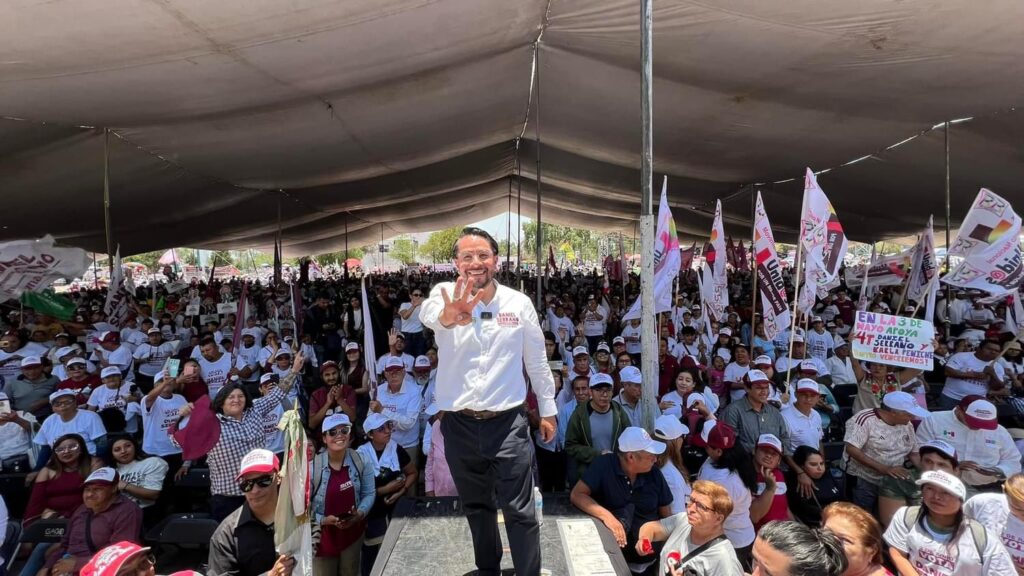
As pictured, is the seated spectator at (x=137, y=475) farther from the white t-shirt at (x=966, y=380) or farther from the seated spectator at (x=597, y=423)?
the white t-shirt at (x=966, y=380)

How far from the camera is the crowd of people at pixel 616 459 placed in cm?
284

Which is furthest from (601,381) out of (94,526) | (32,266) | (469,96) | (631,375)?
(32,266)

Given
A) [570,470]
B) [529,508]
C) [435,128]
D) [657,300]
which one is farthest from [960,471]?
[435,128]

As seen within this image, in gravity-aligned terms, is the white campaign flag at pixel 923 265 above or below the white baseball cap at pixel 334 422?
above

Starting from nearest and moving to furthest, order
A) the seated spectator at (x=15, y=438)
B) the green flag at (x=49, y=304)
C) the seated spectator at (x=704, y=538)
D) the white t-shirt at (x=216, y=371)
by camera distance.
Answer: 1. the seated spectator at (x=704, y=538)
2. the seated spectator at (x=15, y=438)
3. the white t-shirt at (x=216, y=371)
4. the green flag at (x=49, y=304)

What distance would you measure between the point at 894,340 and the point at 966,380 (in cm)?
226

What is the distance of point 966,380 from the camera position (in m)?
6.36

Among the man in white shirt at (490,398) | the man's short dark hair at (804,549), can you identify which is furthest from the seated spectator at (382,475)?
the man's short dark hair at (804,549)

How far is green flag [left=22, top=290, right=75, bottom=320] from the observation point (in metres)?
9.48

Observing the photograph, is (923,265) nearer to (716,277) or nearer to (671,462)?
(716,277)

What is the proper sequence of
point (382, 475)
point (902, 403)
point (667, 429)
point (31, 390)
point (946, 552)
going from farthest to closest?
1. point (31, 390)
2. point (382, 475)
3. point (902, 403)
4. point (667, 429)
5. point (946, 552)

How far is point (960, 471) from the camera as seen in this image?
4246 mm

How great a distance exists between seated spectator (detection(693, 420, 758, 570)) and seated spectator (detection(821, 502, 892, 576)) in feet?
3.63

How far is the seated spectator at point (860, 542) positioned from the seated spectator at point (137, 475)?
491 centimetres
